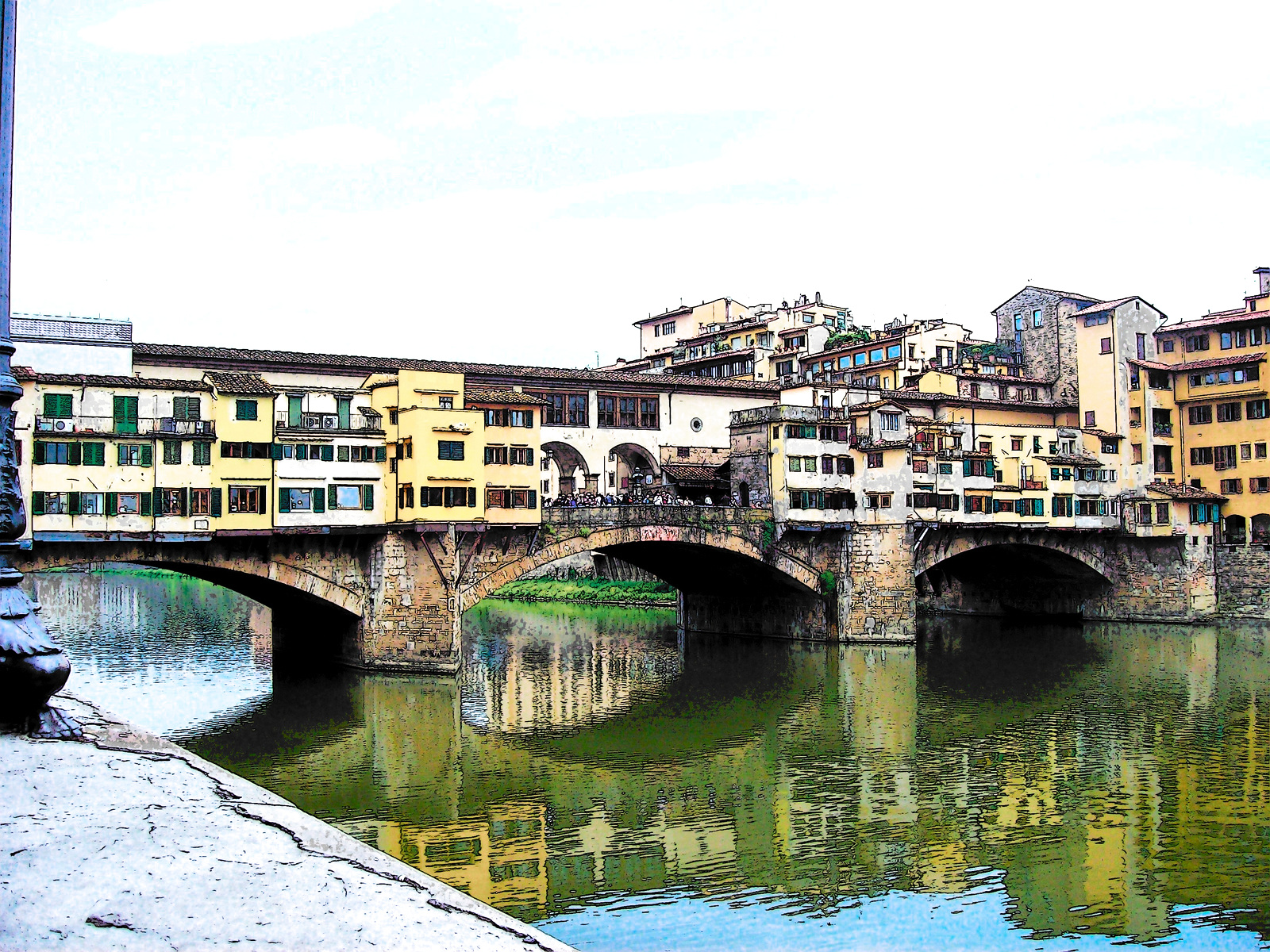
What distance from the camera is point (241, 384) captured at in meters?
38.1

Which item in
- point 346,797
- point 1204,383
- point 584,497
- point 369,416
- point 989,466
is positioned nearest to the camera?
point 346,797

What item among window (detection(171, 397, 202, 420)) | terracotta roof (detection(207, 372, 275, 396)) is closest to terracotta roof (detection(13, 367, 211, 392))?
window (detection(171, 397, 202, 420))

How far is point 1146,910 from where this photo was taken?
718 inches

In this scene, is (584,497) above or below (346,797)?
above

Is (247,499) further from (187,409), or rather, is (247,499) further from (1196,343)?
(1196,343)

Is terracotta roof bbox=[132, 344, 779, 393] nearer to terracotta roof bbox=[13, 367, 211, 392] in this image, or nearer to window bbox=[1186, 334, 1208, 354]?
terracotta roof bbox=[13, 367, 211, 392]

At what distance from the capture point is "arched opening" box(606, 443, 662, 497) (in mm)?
51438

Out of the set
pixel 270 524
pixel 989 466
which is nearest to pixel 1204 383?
pixel 989 466

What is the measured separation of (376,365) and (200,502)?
35.8 ft

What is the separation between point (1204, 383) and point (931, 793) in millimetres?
43968

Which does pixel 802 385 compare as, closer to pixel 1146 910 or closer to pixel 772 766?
pixel 772 766

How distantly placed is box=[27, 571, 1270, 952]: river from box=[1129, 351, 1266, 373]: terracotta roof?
52.1 feet

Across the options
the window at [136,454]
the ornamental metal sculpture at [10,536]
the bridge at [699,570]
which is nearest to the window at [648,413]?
the bridge at [699,570]

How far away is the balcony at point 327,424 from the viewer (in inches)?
1544
